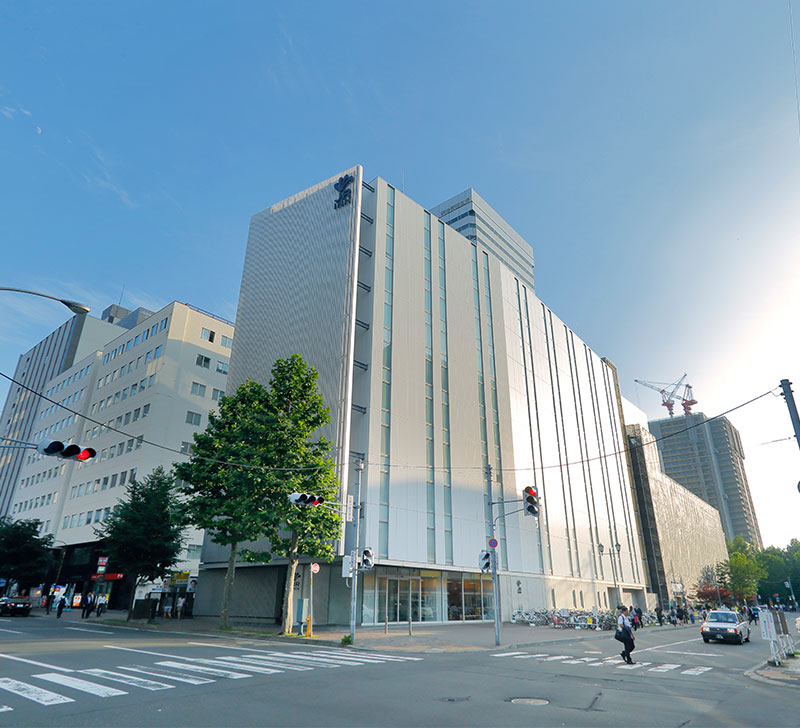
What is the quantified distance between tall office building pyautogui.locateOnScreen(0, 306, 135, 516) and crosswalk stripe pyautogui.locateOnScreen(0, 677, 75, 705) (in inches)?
3205

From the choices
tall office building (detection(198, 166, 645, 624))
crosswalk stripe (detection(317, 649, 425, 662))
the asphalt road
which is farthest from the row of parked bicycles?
crosswalk stripe (detection(317, 649, 425, 662))

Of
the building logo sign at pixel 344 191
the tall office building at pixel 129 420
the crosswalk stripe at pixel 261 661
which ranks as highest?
the building logo sign at pixel 344 191

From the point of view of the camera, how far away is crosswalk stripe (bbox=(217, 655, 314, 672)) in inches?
543

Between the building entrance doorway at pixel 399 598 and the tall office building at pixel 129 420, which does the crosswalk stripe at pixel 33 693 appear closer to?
the building entrance doorway at pixel 399 598

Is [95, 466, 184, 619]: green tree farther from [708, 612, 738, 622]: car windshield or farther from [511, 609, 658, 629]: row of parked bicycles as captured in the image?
[708, 612, 738, 622]: car windshield

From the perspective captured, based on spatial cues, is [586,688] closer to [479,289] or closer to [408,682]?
[408,682]

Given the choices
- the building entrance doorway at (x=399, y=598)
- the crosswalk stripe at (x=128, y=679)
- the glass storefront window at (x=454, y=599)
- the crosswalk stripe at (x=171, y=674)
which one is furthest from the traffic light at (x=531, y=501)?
the glass storefront window at (x=454, y=599)

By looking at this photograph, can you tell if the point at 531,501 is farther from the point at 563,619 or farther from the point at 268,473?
the point at 563,619

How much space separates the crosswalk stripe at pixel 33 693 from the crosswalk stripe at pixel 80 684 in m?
0.53

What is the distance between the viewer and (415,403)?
1512 inches

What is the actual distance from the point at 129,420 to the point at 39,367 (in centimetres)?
5484

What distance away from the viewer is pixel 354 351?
37031 mm

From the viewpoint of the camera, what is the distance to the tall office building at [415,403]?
34594 mm

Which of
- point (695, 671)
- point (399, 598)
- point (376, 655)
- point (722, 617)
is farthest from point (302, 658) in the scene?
point (722, 617)
